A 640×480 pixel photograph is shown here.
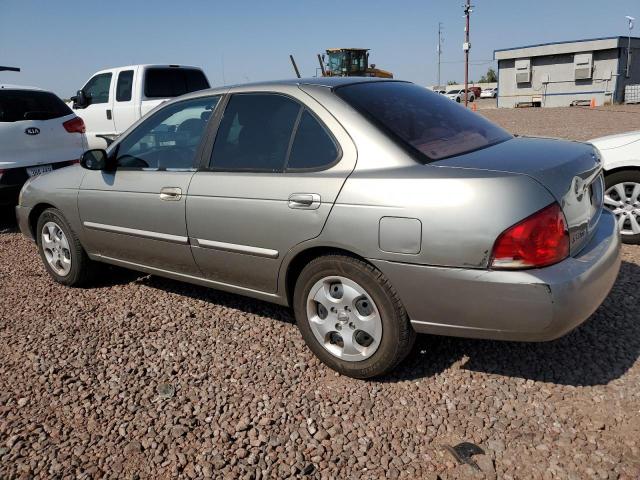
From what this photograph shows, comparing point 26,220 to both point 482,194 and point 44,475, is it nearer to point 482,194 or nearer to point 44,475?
point 44,475

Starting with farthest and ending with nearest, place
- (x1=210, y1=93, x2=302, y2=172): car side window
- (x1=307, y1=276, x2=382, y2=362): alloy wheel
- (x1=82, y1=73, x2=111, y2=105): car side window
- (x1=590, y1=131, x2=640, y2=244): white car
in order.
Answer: (x1=82, y1=73, x2=111, y2=105): car side window, (x1=590, y1=131, x2=640, y2=244): white car, (x1=210, y1=93, x2=302, y2=172): car side window, (x1=307, y1=276, x2=382, y2=362): alloy wheel

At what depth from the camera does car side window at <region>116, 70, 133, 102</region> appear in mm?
10265

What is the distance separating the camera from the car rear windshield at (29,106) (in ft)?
22.6

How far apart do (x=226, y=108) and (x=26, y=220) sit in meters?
2.58

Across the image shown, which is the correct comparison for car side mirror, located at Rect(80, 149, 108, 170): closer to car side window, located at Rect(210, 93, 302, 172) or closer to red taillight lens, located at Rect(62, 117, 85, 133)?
car side window, located at Rect(210, 93, 302, 172)

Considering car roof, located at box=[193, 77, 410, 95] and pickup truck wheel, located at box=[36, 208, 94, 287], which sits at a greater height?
car roof, located at box=[193, 77, 410, 95]

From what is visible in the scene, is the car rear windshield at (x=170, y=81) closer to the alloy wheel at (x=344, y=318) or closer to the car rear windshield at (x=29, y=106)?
the car rear windshield at (x=29, y=106)

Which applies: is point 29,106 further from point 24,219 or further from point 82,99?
point 82,99

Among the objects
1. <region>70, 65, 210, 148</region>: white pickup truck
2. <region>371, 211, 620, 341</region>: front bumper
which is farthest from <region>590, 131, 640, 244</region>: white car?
<region>70, 65, 210, 148</region>: white pickup truck

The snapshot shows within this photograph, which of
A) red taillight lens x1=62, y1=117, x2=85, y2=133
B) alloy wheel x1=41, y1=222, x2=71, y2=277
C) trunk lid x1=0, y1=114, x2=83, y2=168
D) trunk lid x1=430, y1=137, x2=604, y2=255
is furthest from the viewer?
red taillight lens x1=62, y1=117, x2=85, y2=133

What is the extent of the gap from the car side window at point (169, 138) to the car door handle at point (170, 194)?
17 centimetres

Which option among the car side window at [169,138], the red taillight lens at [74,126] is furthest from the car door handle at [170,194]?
the red taillight lens at [74,126]

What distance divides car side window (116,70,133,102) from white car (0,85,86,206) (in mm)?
2832

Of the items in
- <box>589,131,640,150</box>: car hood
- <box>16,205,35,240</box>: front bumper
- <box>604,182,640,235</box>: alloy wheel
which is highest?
<box>589,131,640,150</box>: car hood
